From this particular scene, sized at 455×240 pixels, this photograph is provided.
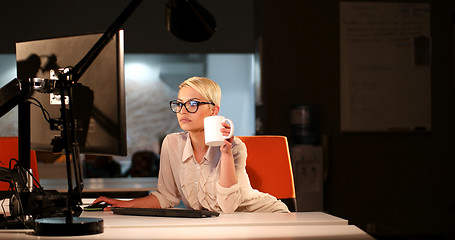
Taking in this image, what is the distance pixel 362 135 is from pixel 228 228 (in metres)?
4.04

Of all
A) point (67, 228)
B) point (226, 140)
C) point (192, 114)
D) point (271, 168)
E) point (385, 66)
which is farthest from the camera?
point (385, 66)

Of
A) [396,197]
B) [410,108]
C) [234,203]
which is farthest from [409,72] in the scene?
[234,203]

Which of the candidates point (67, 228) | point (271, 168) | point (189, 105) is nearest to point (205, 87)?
point (189, 105)

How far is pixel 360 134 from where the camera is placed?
17.6 ft

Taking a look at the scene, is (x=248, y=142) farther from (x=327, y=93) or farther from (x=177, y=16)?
(x=327, y=93)

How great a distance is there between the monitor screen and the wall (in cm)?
369

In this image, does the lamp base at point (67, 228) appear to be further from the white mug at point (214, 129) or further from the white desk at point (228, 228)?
the white mug at point (214, 129)

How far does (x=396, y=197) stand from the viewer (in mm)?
5426

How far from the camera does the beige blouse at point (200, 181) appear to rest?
210 centimetres

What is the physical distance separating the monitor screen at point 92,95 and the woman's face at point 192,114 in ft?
1.71

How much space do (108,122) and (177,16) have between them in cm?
34

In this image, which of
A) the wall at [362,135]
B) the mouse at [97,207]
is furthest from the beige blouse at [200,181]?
the wall at [362,135]

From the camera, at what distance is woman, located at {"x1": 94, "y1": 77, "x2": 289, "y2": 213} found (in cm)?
203

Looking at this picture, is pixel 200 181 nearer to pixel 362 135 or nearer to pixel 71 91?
pixel 71 91
